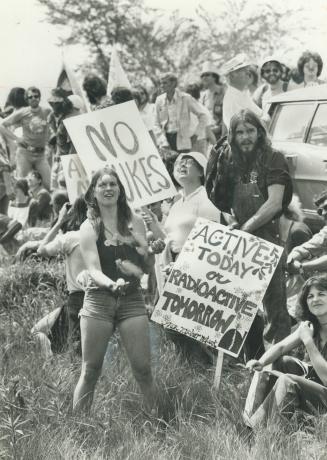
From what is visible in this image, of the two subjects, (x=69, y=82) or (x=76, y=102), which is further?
(x=69, y=82)

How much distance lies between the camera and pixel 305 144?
9070mm

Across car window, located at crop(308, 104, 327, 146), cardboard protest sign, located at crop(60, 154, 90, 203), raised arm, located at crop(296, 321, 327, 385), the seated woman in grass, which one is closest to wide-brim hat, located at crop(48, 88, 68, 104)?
cardboard protest sign, located at crop(60, 154, 90, 203)

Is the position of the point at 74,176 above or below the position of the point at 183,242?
above

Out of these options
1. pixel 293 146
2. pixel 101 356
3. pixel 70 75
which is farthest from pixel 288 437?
pixel 70 75

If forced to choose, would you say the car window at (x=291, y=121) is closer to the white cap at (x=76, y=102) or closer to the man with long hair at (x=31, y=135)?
the white cap at (x=76, y=102)

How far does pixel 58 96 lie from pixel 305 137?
7.80 ft

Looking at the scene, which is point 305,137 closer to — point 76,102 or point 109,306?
point 76,102

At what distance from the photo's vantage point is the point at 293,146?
9.18 meters

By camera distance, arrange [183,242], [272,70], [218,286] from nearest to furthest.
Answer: [218,286]
[183,242]
[272,70]

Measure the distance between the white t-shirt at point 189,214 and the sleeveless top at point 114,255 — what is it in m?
1.34

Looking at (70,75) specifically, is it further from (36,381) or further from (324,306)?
(324,306)

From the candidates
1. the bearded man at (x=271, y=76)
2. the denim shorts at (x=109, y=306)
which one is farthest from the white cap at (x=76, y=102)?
the denim shorts at (x=109, y=306)

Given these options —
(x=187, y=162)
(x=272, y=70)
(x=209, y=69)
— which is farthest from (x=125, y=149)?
(x=209, y=69)

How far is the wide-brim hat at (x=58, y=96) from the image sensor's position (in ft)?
30.5
